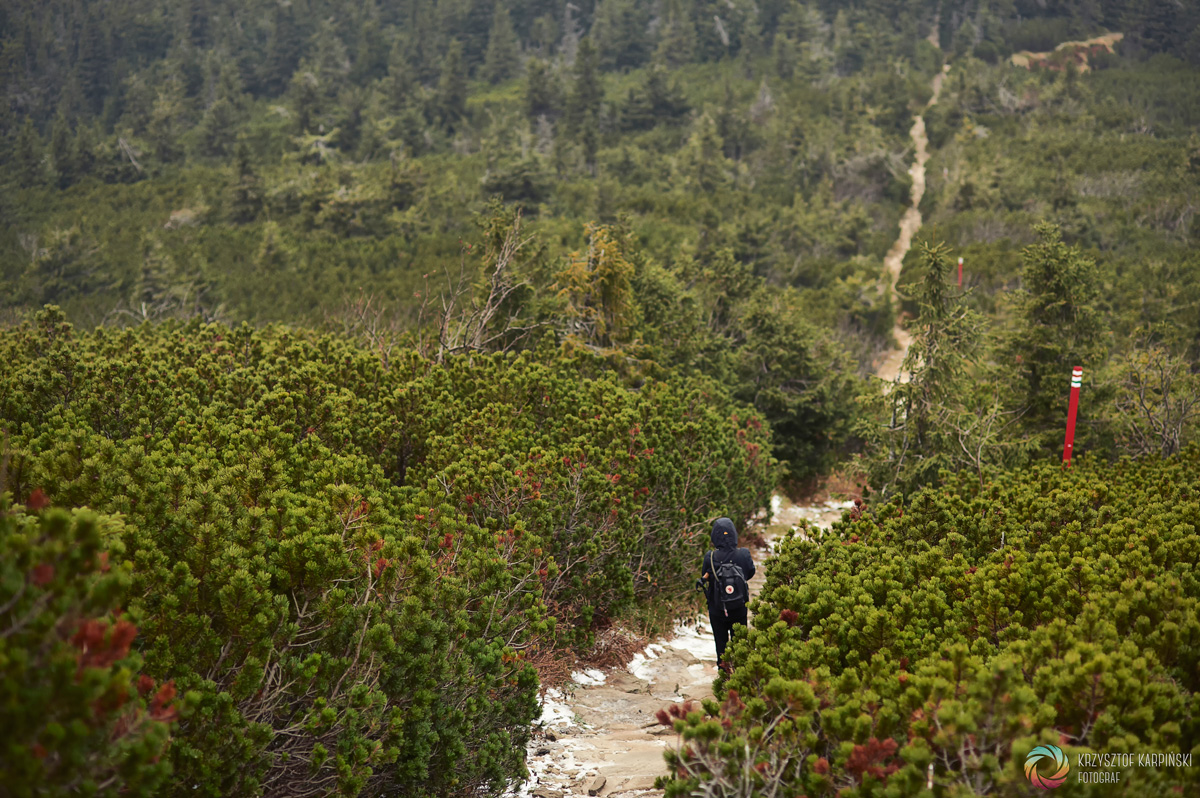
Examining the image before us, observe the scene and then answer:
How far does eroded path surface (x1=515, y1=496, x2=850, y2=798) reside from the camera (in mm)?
5156

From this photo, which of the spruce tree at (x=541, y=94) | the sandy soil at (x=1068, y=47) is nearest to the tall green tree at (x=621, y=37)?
the spruce tree at (x=541, y=94)

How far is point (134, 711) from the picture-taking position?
A: 2795 millimetres

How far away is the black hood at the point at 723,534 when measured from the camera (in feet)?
19.7

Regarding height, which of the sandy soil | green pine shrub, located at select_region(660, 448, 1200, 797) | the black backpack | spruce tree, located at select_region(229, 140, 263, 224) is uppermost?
green pine shrub, located at select_region(660, 448, 1200, 797)

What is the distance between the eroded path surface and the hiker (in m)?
0.25

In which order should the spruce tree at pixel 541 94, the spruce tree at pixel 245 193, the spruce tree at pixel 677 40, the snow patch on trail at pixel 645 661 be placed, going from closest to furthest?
1. the snow patch on trail at pixel 645 661
2. the spruce tree at pixel 245 193
3. the spruce tree at pixel 541 94
4. the spruce tree at pixel 677 40

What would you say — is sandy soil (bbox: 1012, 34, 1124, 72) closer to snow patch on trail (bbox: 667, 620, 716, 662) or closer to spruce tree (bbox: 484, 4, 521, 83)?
spruce tree (bbox: 484, 4, 521, 83)

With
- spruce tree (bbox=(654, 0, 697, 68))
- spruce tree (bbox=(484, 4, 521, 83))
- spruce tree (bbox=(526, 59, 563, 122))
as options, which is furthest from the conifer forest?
spruce tree (bbox=(654, 0, 697, 68))

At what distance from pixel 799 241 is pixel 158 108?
3274 centimetres

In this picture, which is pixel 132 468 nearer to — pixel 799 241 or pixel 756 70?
pixel 799 241

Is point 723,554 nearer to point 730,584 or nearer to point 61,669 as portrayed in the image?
point 730,584

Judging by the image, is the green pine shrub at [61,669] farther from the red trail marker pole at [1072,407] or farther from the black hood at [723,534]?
the red trail marker pole at [1072,407]

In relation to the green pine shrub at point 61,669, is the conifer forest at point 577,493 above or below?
below

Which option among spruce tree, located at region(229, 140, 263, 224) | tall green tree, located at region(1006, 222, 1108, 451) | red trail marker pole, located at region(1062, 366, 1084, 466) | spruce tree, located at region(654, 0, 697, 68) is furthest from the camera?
spruce tree, located at region(654, 0, 697, 68)
